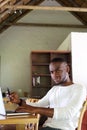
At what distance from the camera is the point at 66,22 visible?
9.33 meters

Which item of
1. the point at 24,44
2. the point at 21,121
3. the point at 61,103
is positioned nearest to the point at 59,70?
the point at 61,103

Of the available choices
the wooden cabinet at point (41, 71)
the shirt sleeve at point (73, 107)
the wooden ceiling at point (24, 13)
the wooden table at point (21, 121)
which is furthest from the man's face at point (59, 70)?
the wooden ceiling at point (24, 13)

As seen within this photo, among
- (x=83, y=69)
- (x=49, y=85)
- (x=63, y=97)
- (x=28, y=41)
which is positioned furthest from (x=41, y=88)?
(x=63, y=97)

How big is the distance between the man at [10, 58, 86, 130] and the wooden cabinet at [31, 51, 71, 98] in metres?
4.90

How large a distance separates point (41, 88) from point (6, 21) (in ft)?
9.26

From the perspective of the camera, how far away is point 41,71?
292 inches

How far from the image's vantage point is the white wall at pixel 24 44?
8797 mm

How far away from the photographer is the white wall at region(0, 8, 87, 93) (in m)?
8.80

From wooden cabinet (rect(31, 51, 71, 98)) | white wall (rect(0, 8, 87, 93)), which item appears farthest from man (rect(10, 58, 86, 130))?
white wall (rect(0, 8, 87, 93))

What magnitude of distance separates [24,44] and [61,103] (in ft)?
23.6

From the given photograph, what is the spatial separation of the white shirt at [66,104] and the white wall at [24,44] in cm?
674

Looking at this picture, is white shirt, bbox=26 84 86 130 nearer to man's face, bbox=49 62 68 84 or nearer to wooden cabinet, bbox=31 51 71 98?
man's face, bbox=49 62 68 84

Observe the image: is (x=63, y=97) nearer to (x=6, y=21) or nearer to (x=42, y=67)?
(x=42, y=67)

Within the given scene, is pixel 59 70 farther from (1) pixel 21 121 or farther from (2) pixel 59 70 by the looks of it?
(1) pixel 21 121
